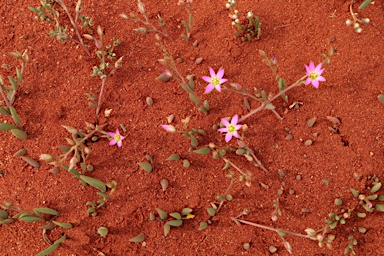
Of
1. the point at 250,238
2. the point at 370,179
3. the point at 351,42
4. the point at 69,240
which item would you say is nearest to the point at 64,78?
the point at 69,240

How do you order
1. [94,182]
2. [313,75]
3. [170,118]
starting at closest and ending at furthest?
[313,75], [94,182], [170,118]

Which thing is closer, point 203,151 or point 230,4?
point 203,151

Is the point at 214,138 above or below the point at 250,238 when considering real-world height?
above

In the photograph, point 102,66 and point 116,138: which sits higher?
point 102,66

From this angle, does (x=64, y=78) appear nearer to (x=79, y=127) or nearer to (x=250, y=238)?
(x=79, y=127)

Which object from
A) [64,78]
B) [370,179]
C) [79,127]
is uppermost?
[64,78]

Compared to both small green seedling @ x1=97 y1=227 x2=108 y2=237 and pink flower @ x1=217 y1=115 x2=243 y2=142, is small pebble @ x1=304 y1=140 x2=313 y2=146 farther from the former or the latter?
small green seedling @ x1=97 y1=227 x2=108 y2=237

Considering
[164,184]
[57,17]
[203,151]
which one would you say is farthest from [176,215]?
[57,17]

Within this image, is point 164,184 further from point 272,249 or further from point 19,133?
point 19,133

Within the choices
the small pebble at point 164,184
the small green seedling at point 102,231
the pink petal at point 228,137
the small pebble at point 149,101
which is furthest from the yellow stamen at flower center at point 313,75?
the small green seedling at point 102,231

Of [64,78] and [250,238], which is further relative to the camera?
[64,78]

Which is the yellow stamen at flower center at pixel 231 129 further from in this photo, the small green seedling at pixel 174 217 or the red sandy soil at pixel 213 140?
the small green seedling at pixel 174 217
